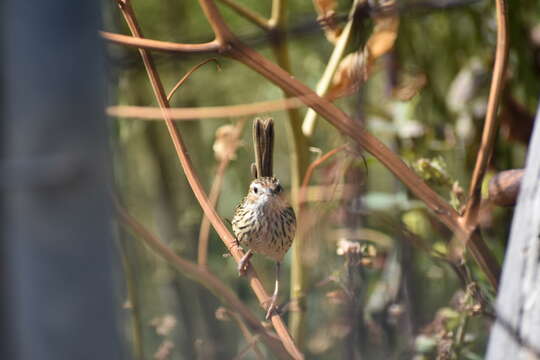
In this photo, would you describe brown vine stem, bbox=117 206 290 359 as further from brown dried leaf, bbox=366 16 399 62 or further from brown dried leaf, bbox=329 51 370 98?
brown dried leaf, bbox=366 16 399 62

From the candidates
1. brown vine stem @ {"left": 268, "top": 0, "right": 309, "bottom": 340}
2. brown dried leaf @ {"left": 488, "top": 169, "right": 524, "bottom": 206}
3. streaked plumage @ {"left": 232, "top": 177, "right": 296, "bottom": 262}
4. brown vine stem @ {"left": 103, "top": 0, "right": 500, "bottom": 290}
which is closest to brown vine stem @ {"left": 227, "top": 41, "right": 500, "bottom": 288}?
brown vine stem @ {"left": 103, "top": 0, "right": 500, "bottom": 290}

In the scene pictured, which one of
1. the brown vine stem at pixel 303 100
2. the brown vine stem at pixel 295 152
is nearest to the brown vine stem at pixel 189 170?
the brown vine stem at pixel 303 100

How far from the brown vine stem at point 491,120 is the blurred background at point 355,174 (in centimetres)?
10

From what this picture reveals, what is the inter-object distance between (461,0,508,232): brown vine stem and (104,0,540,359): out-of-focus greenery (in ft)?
0.28

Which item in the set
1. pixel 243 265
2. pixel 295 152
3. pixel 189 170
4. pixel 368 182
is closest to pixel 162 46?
pixel 189 170

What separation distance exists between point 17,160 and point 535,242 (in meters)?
0.48

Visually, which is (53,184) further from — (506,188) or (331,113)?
(506,188)

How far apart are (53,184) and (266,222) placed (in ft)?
2.50

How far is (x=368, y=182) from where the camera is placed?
158 cm

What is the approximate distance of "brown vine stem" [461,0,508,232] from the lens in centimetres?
80

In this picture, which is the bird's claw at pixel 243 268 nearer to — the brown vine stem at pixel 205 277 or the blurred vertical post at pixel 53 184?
the brown vine stem at pixel 205 277

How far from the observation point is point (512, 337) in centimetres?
62

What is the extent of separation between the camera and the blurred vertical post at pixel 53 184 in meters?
0.35

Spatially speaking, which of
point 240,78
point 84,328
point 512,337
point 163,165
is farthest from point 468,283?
point 240,78
